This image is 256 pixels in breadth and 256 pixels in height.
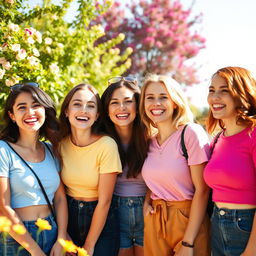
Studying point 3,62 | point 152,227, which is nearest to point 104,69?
point 3,62

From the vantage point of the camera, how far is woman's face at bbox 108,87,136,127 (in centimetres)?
371

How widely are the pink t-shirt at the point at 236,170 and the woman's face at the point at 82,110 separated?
4.33ft

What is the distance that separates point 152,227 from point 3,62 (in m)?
2.81

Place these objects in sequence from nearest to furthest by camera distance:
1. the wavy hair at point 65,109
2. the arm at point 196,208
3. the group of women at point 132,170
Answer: the group of women at point 132,170, the arm at point 196,208, the wavy hair at point 65,109

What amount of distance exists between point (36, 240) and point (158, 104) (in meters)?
1.68

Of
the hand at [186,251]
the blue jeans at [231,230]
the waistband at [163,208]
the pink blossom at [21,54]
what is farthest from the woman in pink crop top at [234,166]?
the pink blossom at [21,54]

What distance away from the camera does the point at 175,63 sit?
15492 millimetres

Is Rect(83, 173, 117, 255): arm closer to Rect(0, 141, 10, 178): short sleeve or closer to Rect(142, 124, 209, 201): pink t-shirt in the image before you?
Rect(142, 124, 209, 201): pink t-shirt

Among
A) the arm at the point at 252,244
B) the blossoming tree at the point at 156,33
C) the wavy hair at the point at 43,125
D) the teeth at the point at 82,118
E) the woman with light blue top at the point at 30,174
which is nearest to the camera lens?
the arm at the point at 252,244

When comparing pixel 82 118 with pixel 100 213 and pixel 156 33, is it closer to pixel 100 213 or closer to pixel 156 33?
pixel 100 213

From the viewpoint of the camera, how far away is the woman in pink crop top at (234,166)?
2742 millimetres

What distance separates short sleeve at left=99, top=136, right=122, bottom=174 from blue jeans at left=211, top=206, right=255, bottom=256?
1032 millimetres

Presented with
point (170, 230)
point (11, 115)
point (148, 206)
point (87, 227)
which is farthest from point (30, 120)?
point (170, 230)

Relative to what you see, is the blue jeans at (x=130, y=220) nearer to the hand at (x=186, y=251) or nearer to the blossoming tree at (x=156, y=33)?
the hand at (x=186, y=251)
